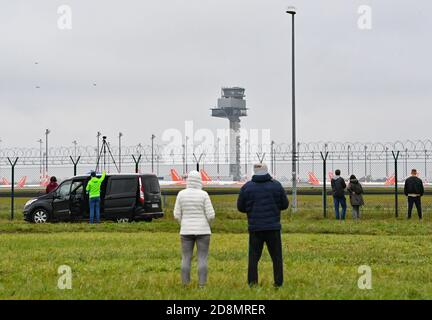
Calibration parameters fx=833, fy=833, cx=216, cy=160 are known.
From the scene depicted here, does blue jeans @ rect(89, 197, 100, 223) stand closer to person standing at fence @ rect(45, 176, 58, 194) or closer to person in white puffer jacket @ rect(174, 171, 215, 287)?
person standing at fence @ rect(45, 176, 58, 194)

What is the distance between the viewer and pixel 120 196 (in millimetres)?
28078

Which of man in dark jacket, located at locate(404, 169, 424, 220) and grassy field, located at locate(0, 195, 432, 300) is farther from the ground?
man in dark jacket, located at locate(404, 169, 424, 220)

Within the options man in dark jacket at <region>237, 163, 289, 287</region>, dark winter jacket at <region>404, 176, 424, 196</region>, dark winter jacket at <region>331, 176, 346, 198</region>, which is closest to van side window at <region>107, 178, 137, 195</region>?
dark winter jacket at <region>331, 176, 346, 198</region>

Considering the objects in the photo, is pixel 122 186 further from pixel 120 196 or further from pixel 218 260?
pixel 218 260

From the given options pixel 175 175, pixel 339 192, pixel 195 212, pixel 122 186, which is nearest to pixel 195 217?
pixel 195 212

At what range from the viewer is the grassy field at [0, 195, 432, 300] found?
11367 mm

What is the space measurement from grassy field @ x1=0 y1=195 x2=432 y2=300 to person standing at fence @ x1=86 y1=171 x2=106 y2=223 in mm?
795

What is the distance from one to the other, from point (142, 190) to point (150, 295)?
17187mm

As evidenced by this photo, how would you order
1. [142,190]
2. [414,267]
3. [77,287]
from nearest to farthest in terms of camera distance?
[77,287] → [414,267] → [142,190]

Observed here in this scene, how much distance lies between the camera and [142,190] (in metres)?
28.1

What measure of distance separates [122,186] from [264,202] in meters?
16.9
